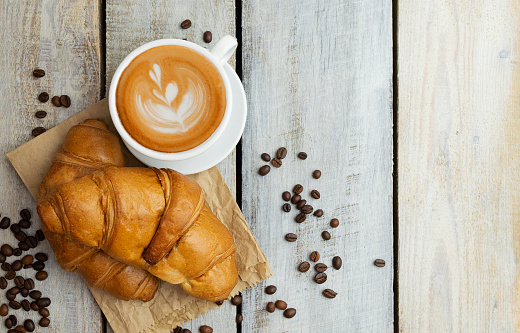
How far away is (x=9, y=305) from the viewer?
1.37 meters

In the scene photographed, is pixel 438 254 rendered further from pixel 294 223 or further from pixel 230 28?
pixel 230 28

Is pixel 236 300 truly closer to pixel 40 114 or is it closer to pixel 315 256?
pixel 315 256

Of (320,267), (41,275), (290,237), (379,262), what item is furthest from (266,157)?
(41,275)

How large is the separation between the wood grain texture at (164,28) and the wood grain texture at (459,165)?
54 cm

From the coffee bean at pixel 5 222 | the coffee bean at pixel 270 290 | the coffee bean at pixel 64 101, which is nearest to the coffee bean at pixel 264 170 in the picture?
the coffee bean at pixel 270 290

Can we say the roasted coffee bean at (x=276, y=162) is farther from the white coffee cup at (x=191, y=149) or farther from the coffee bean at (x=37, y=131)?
the coffee bean at (x=37, y=131)

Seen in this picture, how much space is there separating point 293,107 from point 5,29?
2.84ft

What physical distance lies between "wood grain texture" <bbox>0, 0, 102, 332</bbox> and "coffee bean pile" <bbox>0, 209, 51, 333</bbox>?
0.02 metres

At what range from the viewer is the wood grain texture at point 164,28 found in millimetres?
1395

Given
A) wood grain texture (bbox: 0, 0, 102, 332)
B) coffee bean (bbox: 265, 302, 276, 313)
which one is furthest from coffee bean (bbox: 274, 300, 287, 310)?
wood grain texture (bbox: 0, 0, 102, 332)

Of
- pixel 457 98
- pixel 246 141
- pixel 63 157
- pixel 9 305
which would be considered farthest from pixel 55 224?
pixel 457 98

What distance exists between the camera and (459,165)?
148cm

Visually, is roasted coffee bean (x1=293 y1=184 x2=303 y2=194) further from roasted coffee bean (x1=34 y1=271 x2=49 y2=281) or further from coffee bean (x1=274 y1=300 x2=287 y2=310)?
roasted coffee bean (x1=34 y1=271 x2=49 y2=281)

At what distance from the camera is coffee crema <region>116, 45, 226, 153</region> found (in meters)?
1.14
